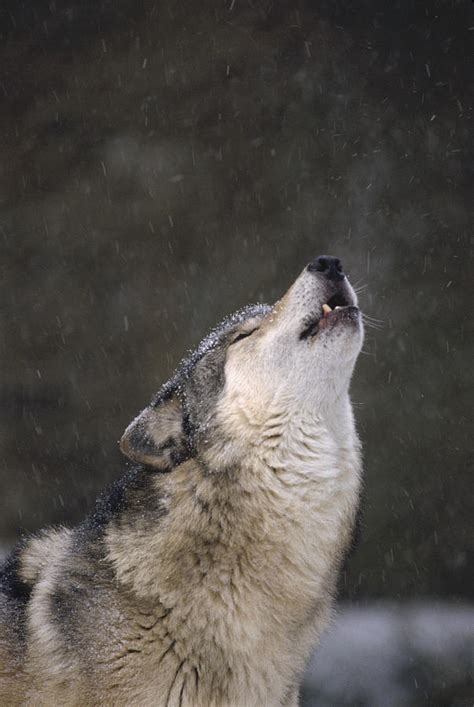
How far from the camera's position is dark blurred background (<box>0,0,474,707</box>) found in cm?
706

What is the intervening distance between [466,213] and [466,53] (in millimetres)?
1350

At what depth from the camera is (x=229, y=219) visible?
734 cm

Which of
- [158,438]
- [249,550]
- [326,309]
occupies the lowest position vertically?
[249,550]

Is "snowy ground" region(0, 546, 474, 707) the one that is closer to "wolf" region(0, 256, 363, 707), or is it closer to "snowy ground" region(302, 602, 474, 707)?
"snowy ground" region(302, 602, 474, 707)

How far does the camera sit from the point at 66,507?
7.43 metres

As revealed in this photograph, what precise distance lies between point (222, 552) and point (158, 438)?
59 centimetres

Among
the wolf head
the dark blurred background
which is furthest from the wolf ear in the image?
the dark blurred background

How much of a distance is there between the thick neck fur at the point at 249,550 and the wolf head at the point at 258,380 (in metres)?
0.03

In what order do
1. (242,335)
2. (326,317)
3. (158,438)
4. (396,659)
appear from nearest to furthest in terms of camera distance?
(326,317), (158,438), (242,335), (396,659)

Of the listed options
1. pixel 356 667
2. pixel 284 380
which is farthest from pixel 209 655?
pixel 356 667

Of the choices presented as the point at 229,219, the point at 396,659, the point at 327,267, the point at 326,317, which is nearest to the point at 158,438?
the point at 326,317

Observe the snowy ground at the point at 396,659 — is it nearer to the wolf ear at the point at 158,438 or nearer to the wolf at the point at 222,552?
the wolf at the point at 222,552

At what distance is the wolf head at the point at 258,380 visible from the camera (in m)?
3.33

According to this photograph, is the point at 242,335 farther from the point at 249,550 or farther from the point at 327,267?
the point at 249,550
